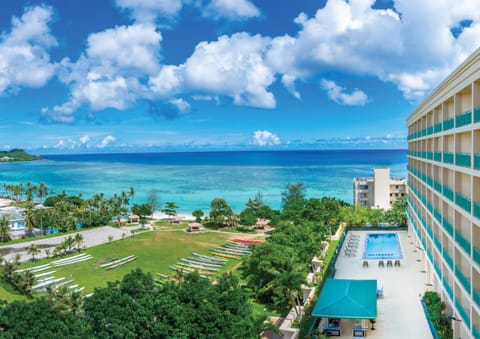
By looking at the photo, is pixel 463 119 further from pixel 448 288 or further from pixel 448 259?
pixel 448 288

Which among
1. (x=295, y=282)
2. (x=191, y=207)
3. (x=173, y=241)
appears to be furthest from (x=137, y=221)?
(x=295, y=282)

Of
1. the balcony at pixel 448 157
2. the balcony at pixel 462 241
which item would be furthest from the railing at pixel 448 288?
the balcony at pixel 448 157

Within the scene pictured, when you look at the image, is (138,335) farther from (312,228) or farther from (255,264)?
(312,228)

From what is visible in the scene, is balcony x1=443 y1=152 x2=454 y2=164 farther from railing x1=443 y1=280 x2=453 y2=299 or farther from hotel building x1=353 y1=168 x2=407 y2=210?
hotel building x1=353 y1=168 x2=407 y2=210

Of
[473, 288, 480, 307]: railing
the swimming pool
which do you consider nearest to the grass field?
the swimming pool

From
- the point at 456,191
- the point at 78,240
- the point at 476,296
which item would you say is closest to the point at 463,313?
the point at 476,296

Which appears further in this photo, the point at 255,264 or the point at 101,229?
the point at 101,229

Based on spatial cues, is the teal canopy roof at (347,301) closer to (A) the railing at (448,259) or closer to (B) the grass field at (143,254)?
(A) the railing at (448,259)
